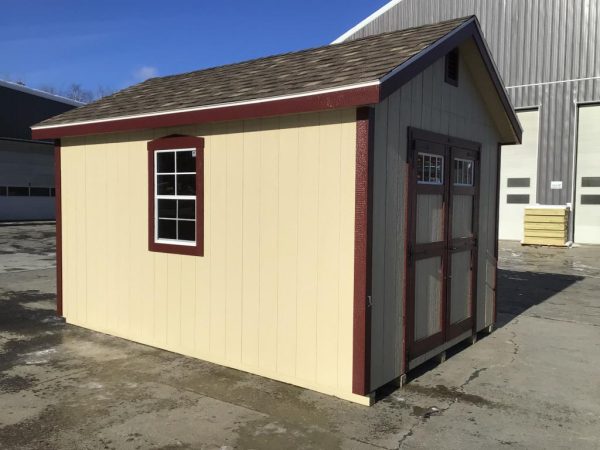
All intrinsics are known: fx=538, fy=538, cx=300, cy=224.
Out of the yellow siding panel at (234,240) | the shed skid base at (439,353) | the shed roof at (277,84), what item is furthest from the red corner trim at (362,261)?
the yellow siding panel at (234,240)

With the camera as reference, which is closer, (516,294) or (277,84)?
(277,84)

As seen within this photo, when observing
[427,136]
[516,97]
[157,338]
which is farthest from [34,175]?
[427,136]

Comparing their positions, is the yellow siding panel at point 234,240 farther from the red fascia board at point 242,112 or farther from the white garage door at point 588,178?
the white garage door at point 588,178

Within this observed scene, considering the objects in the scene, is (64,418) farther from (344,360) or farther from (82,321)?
(82,321)

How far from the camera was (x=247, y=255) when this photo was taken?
524 cm

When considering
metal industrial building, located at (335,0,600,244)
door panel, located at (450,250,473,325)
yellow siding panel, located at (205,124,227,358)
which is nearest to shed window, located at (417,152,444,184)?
door panel, located at (450,250,473,325)

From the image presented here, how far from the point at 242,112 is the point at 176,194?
1399mm

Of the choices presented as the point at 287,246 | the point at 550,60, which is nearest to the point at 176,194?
the point at 287,246

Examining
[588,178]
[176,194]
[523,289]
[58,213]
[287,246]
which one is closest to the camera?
[287,246]

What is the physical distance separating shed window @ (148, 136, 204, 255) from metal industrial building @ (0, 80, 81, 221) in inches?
978

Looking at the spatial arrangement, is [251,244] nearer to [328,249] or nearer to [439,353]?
[328,249]

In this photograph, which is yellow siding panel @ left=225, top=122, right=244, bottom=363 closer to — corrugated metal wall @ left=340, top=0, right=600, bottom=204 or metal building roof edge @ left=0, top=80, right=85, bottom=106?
corrugated metal wall @ left=340, top=0, right=600, bottom=204

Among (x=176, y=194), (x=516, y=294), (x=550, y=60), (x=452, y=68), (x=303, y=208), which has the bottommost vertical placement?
(x=516, y=294)

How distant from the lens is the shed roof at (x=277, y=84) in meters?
4.41
